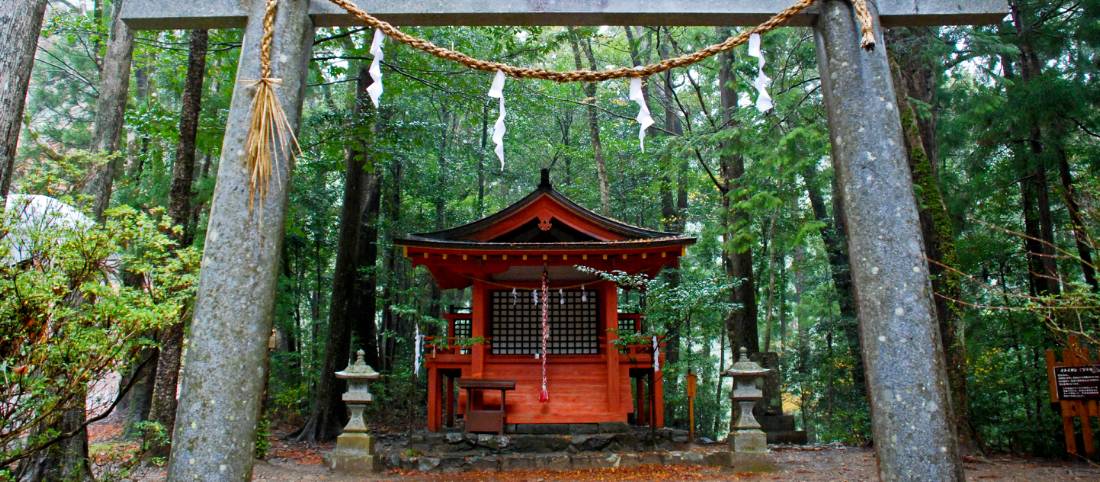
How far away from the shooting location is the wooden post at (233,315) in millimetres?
2750

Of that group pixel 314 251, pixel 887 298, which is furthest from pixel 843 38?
pixel 314 251

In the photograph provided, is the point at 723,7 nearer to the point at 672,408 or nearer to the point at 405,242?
the point at 405,242

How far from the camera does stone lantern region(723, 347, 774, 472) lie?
26.0 ft

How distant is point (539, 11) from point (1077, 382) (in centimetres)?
779

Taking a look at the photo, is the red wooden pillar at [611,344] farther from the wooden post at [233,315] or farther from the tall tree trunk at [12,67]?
the tall tree trunk at [12,67]

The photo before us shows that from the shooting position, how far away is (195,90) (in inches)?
285

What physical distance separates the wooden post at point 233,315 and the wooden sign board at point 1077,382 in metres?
8.47

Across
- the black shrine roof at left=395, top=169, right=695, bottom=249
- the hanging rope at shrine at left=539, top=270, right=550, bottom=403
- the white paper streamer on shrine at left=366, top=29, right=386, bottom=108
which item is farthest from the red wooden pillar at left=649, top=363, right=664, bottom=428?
the white paper streamer on shrine at left=366, top=29, right=386, bottom=108

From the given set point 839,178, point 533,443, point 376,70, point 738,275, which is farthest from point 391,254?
point 839,178

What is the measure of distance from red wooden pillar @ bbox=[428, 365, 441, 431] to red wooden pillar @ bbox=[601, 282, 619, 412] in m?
2.63

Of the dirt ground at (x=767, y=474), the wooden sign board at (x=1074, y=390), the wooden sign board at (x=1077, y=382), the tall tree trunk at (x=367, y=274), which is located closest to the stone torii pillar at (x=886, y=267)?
the dirt ground at (x=767, y=474)

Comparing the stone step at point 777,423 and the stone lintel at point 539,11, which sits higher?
the stone lintel at point 539,11

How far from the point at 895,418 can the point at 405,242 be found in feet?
23.8

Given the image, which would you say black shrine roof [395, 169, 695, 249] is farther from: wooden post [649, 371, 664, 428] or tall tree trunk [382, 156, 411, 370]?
tall tree trunk [382, 156, 411, 370]
